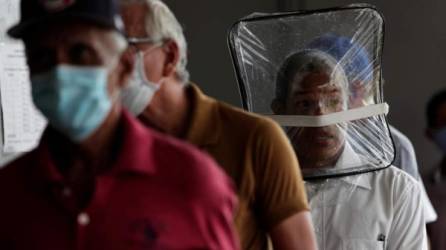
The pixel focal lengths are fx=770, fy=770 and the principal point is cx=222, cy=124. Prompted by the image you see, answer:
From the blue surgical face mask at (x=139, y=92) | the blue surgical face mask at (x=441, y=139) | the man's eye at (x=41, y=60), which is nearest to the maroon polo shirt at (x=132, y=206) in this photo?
the man's eye at (x=41, y=60)

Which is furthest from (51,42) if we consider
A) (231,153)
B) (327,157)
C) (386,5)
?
(386,5)

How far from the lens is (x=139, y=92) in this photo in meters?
1.44

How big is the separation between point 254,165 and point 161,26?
1.05 feet

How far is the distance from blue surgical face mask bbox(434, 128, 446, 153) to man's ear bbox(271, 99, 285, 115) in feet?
6.72

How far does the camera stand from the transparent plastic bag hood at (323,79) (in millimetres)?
2014

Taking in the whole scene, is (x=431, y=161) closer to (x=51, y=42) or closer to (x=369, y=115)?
(x=369, y=115)

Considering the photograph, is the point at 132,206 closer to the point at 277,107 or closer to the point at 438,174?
the point at 277,107

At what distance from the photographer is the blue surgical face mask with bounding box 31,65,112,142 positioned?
3.26 ft

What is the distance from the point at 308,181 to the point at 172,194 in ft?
3.53

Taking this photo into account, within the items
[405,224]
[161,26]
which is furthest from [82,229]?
[405,224]

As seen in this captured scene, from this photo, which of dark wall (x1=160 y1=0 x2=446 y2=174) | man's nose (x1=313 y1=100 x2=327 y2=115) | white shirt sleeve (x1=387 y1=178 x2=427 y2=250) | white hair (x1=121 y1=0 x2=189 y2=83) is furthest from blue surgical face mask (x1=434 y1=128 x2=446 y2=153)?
white hair (x1=121 y1=0 x2=189 y2=83)

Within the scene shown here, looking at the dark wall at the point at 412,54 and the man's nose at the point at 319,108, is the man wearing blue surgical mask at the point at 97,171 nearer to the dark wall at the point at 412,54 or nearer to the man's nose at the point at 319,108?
the man's nose at the point at 319,108

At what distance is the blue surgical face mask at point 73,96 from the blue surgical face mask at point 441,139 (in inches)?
123

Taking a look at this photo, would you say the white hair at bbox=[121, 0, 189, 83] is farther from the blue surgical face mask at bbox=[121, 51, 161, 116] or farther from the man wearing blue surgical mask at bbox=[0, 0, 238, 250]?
the man wearing blue surgical mask at bbox=[0, 0, 238, 250]
